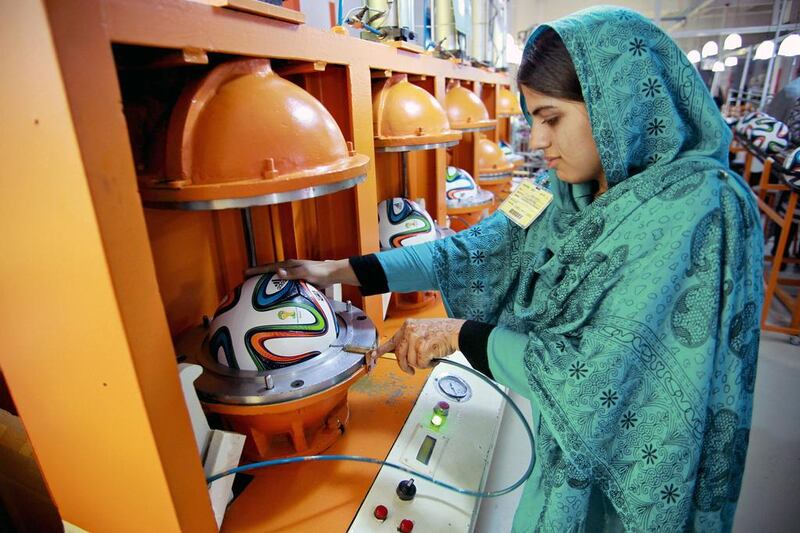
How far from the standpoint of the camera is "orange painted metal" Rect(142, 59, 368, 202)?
68 centimetres

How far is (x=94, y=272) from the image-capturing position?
1.78 feet

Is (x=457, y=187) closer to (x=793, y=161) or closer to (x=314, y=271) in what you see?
(x=314, y=271)

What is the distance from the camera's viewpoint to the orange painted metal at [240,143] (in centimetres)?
68

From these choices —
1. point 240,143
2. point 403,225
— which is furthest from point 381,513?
point 403,225

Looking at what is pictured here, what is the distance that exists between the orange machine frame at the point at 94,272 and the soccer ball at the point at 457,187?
1.36m

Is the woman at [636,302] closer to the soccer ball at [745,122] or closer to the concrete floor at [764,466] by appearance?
the concrete floor at [764,466]

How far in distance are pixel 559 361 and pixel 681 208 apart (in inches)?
12.1

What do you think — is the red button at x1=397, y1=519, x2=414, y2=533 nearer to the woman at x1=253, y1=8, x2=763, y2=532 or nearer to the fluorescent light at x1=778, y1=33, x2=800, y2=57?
the woman at x1=253, y1=8, x2=763, y2=532

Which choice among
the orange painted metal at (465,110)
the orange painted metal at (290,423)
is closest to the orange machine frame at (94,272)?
the orange painted metal at (290,423)

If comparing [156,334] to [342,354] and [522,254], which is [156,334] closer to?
[342,354]

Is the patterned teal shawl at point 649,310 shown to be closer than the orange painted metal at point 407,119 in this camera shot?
Yes

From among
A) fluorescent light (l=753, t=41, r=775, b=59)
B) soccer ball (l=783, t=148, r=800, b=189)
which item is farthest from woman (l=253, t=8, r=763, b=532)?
fluorescent light (l=753, t=41, r=775, b=59)

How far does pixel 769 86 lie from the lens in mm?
6707

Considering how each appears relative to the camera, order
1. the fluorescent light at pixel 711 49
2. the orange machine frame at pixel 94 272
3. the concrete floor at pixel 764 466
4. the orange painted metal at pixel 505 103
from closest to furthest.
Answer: the orange machine frame at pixel 94 272 < the concrete floor at pixel 764 466 < the orange painted metal at pixel 505 103 < the fluorescent light at pixel 711 49
